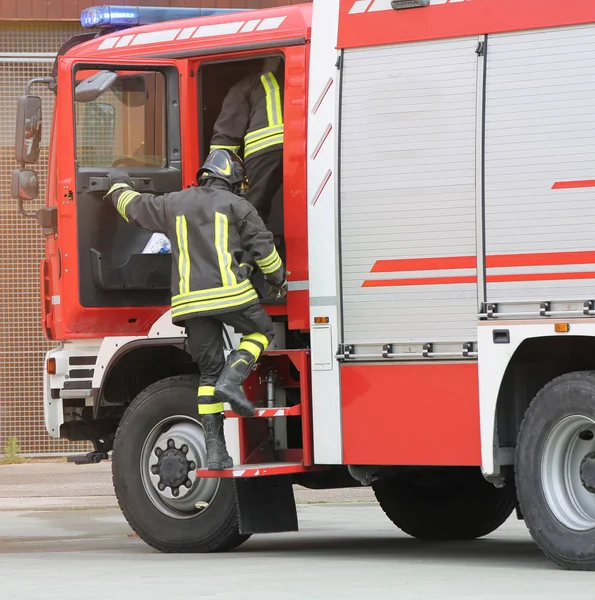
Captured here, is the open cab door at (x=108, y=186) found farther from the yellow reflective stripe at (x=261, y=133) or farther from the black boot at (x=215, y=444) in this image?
the black boot at (x=215, y=444)

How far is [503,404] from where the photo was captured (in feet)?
25.7

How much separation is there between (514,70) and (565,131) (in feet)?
1.44

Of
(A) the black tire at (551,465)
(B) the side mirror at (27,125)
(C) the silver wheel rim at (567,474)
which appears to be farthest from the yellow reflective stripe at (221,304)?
(C) the silver wheel rim at (567,474)

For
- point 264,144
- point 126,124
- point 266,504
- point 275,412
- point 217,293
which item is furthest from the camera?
point 126,124

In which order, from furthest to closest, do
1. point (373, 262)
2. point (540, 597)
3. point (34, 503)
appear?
point (34, 503) → point (373, 262) → point (540, 597)

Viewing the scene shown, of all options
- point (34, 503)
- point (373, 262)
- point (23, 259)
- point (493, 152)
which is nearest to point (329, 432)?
point (373, 262)

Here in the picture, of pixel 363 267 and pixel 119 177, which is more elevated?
pixel 119 177

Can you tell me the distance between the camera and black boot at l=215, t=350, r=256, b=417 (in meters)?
8.48

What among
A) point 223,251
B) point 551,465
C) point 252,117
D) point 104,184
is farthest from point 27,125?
point 551,465

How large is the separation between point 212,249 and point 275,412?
38.1 inches

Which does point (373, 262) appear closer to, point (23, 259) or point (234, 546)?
point (234, 546)

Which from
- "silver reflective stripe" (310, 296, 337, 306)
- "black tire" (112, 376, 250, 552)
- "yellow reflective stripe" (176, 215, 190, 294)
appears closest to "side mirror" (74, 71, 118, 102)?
"yellow reflective stripe" (176, 215, 190, 294)

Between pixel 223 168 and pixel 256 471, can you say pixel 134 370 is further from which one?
pixel 223 168

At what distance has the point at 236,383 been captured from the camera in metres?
8.50
